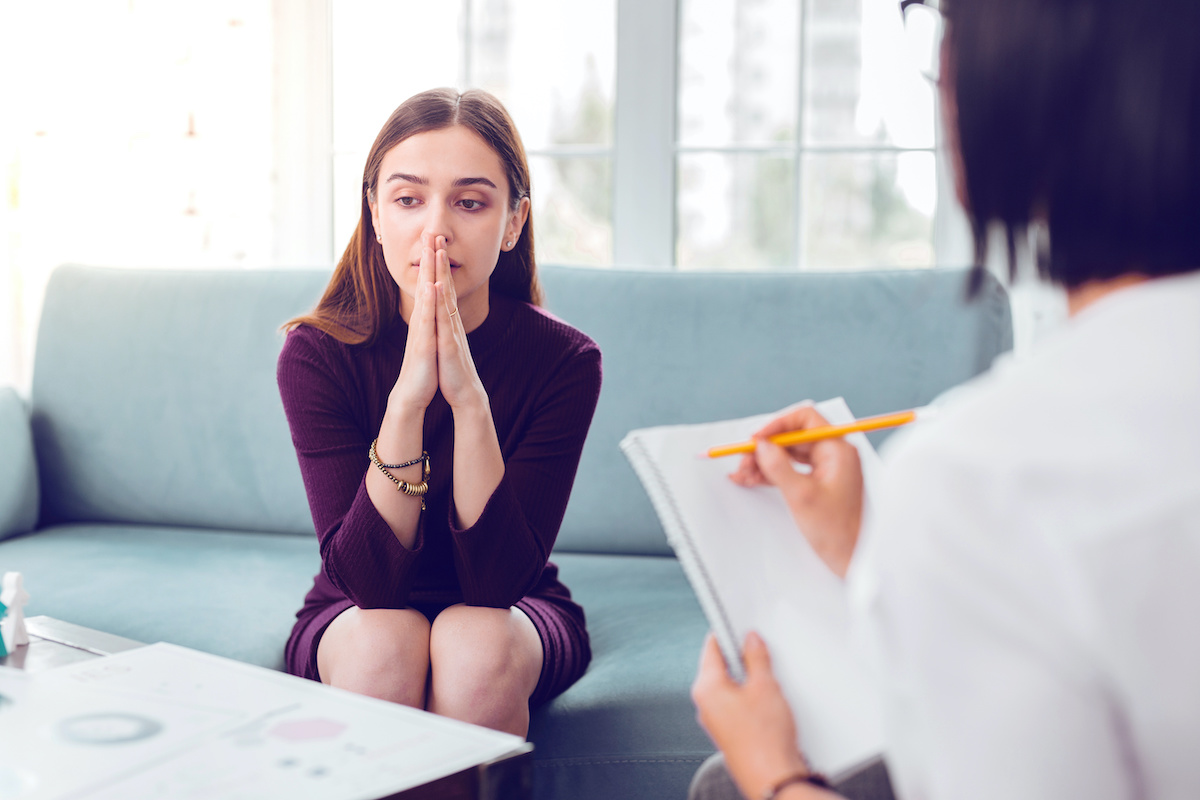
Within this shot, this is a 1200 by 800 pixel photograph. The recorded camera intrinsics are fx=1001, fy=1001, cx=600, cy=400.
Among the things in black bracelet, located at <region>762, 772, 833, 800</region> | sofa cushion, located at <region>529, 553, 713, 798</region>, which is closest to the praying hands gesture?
sofa cushion, located at <region>529, 553, 713, 798</region>

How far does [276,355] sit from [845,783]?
5.05 ft

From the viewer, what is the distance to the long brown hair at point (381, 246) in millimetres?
1298

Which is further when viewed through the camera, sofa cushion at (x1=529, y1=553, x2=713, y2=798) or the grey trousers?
sofa cushion at (x1=529, y1=553, x2=713, y2=798)

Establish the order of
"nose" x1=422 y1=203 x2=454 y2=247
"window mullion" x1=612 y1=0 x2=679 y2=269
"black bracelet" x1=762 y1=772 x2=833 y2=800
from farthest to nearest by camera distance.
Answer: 1. "window mullion" x1=612 y1=0 x2=679 y2=269
2. "nose" x1=422 y1=203 x2=454 y2=247
3. "black bracelet" x1=762 y1=772 x2=833 y2=800

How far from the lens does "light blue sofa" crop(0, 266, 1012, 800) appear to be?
149cm

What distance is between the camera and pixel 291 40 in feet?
8.48

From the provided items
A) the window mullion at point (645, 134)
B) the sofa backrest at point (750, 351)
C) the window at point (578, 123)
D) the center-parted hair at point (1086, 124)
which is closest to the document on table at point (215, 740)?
the center-parted hair at point (1086, 124)

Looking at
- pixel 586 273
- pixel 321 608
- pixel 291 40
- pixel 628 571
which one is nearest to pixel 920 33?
pixel 586 273

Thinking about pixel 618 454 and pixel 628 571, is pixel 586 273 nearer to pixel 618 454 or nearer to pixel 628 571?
pixel 618 454

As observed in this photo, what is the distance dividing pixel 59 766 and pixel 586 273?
1.39 meters

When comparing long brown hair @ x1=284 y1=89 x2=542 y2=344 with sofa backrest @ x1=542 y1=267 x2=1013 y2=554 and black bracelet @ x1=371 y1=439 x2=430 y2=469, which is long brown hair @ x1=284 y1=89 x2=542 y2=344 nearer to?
black bracelet @ x1=371 y1=439 x2=430 y2=469

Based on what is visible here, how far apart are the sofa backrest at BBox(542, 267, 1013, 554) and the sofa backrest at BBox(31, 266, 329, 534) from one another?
0.59 meters

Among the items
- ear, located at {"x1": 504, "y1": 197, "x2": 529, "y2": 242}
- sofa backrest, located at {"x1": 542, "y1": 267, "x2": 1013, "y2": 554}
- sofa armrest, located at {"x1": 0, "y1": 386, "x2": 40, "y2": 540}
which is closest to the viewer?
ear, located at {"x1": 504, "y1": 197, "x2": 529, "y2": 242}

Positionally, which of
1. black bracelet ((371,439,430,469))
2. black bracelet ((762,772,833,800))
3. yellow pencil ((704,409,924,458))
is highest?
yellow pencil ((704,409,924,458))
